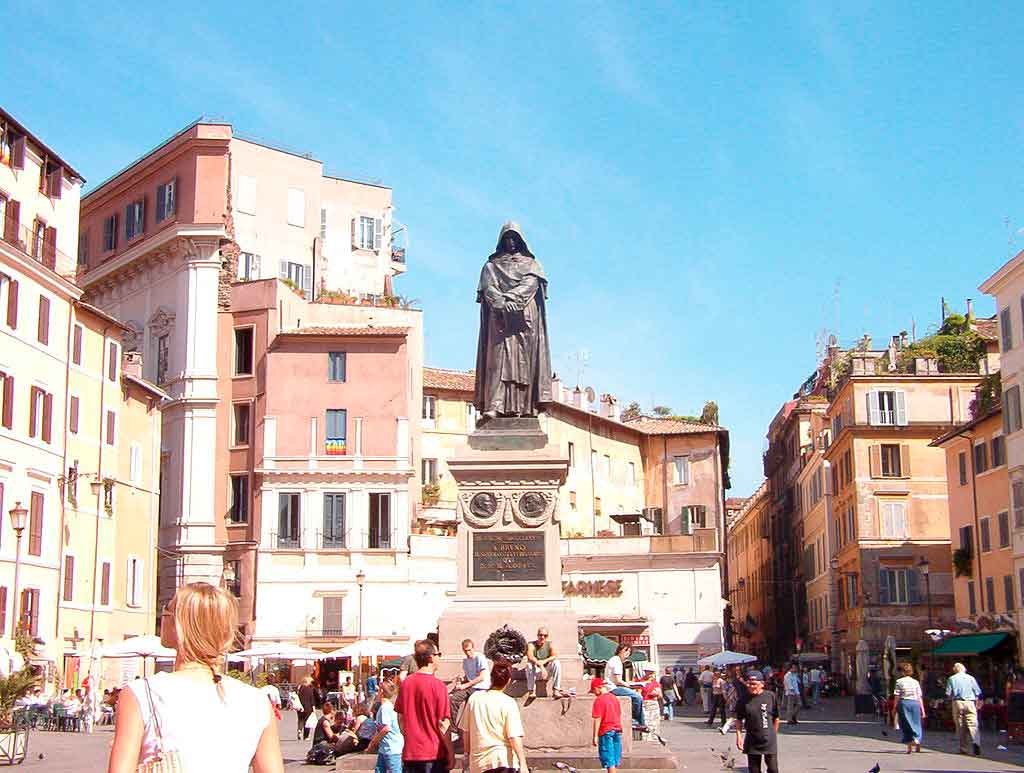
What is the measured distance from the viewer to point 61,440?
4312 centimetres

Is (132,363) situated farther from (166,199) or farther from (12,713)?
(12,713)

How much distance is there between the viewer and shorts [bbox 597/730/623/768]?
49.0 ft

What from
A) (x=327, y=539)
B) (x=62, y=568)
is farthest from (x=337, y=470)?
(x=62, y=568)

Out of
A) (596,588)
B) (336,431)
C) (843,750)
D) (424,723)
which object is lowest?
(843,750)

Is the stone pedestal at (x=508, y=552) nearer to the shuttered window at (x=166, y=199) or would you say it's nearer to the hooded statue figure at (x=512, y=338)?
the hooded statue figure at (x=512, y=338)

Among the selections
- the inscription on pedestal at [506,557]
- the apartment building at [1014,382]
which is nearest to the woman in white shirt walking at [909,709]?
the inscription on pedestal at [506,557]

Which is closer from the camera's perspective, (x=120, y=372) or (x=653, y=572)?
(x=120, y=372)

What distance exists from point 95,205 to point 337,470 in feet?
58.0

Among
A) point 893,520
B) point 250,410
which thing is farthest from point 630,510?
point 250,410

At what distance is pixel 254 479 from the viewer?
175 feet

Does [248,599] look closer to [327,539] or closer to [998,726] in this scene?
[327,539]

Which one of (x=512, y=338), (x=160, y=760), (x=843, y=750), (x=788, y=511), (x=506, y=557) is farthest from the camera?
(x=788, y=511)

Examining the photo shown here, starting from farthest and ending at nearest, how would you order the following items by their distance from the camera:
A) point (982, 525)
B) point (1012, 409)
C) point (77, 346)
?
point (982, 525) < point (77, 346) < point (1012, 409)

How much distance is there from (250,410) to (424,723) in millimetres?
44315
